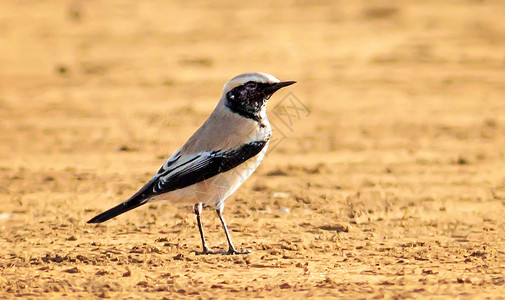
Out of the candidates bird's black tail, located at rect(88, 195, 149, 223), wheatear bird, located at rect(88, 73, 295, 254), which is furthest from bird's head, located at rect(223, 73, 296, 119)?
bird's black tail, located at rect(88, 195, 149, 223)

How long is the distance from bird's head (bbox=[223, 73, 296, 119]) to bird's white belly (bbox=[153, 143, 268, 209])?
40cm

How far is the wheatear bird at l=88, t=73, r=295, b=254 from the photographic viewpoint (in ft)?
23.1

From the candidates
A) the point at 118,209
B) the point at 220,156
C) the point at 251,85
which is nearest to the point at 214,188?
the point at 220,156

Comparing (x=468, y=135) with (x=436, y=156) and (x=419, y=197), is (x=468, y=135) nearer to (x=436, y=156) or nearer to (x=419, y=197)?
(x=436, y=156)

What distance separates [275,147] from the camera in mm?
12047

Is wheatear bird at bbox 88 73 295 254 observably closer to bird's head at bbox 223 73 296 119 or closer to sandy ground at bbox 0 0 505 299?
bird's head at bbox 223 73 296 119

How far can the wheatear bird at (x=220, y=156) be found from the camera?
7027 millimetres

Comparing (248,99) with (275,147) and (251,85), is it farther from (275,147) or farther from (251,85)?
(275,147)

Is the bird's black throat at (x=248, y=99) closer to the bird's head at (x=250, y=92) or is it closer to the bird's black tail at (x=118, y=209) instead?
the bird's head at (x=250, y=92)

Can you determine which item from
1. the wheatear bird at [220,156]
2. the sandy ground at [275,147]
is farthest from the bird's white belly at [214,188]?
the sandy ground at [275,147]

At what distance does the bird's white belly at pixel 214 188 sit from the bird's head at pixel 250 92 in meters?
0.40

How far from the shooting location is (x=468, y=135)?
12766mm

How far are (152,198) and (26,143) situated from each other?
5.90 m

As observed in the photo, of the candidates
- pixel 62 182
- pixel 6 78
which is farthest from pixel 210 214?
pixel 6 78
